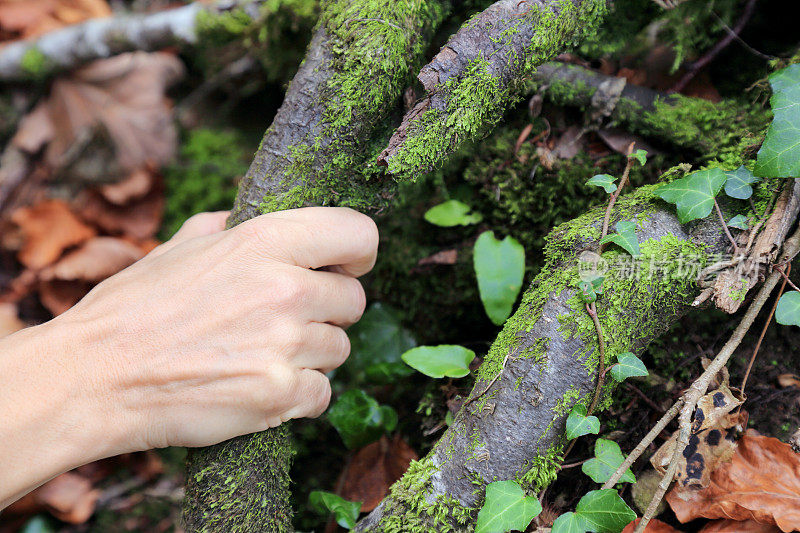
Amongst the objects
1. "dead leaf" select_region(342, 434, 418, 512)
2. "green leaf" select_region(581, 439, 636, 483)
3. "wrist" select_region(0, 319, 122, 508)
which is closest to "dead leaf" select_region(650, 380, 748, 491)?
"green leaf" select_region(581, 439, 636, 483)

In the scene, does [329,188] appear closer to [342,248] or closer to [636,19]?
[342,248]

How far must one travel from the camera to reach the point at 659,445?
5.46 ft

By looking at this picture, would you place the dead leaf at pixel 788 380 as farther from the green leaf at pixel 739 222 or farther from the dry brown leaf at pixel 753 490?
the green leaf at pixel 739 222

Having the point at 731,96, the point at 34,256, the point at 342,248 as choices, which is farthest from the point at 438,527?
the point at 34,256

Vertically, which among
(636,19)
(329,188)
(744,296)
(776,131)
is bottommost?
(744,296)

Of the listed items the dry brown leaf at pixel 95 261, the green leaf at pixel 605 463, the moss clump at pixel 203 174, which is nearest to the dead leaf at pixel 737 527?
the green leaf at pixel 605 463

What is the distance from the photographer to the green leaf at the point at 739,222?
153 cm

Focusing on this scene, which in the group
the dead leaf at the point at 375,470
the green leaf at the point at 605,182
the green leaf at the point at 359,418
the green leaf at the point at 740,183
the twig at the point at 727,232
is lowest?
the dead leaf at the point at 375,470

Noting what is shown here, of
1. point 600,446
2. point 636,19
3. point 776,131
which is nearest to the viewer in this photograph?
point 776,131

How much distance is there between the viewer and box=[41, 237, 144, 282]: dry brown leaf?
3268 mm

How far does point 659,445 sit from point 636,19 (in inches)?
74.1

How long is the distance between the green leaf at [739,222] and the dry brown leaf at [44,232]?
3.91 m

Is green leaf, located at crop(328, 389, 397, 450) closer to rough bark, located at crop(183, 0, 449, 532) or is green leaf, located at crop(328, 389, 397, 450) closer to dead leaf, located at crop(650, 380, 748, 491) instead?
rough bark, located at crop(183, 0, 449, 532)

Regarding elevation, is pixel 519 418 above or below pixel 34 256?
above
